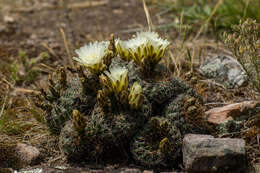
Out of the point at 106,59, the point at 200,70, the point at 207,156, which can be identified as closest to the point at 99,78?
the point at 106,59

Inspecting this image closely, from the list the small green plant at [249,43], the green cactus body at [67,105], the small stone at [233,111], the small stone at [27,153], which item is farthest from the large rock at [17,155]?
the small green plant at [249,43]

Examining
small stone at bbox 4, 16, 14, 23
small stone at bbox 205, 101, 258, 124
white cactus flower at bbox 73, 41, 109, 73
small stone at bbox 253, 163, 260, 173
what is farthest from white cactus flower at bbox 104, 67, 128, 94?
small stone at bbox 4, 16, 14, 23

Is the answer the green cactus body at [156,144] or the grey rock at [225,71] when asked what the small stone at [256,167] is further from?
the grey rock at [225,71]

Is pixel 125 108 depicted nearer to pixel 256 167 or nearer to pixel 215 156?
pixel 215 156

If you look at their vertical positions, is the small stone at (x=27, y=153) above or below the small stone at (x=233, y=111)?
below

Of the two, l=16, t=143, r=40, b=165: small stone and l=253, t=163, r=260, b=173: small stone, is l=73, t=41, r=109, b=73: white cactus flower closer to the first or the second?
l=16, t=143, r=40, b=165: small stone

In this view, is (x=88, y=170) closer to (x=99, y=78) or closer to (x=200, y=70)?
(x=99, y=78)
